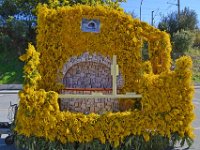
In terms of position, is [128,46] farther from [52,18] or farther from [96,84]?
[52,18]

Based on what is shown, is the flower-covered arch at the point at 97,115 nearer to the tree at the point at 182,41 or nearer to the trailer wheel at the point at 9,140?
the trailer wheel at the point at 9,140

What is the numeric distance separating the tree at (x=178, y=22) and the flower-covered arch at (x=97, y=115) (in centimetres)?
2440

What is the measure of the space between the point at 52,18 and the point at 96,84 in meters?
2.06

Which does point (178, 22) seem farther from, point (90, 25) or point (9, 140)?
point (9, 140)

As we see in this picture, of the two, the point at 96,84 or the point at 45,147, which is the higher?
the point at 96,84

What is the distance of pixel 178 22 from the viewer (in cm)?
3338

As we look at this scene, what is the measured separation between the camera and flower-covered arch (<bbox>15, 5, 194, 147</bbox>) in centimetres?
685

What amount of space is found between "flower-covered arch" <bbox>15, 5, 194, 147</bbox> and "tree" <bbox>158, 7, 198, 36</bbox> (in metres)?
24.4

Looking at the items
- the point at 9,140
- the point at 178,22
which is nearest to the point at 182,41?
the point at 178,22

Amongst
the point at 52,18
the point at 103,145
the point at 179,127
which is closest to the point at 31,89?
the point at 103,145

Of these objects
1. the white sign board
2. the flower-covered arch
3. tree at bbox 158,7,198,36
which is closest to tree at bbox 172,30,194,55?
tree at bbox 158,7,198,36

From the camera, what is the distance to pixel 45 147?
272 inches

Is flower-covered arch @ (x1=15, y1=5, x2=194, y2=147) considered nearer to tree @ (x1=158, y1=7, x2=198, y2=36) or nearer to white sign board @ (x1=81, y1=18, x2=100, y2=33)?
white sign board @ (x1=81, y1=18, x2=100, y2=33)

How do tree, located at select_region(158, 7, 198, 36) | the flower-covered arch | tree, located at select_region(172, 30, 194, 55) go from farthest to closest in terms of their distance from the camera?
tree, located at select_region(158, 7, 198, 36) → tree, located at select_region(172, 30, 194, 55) → the flower-covered arch
